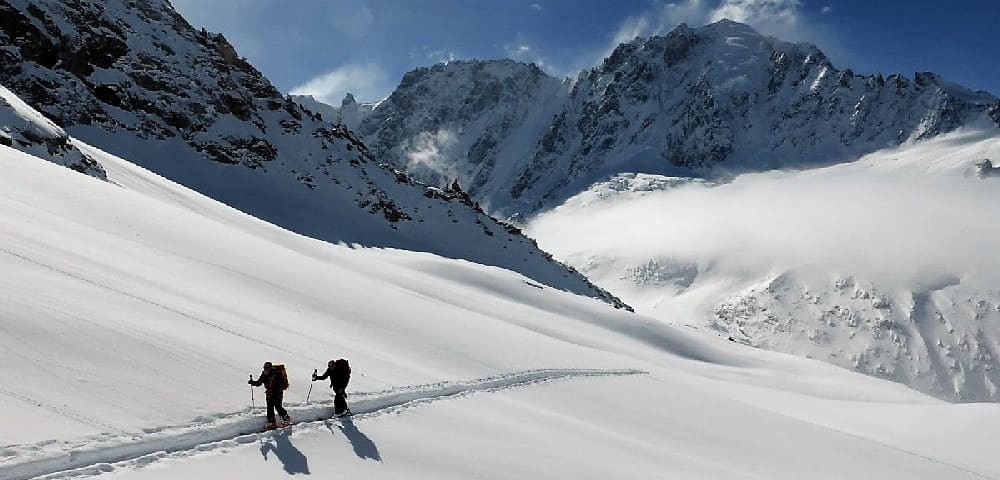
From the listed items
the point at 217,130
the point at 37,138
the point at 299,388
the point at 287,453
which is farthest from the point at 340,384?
the point at 217,130

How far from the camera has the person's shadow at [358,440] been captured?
1045 centimetres

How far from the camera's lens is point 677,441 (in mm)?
16922

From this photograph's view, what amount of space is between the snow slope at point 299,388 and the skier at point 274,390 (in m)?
0.33

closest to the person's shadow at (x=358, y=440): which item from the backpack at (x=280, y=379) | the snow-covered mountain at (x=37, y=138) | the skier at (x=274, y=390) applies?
the skier at (x=274, y=390)

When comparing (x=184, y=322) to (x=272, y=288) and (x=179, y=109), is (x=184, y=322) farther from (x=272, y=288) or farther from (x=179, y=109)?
(x=179, y=109)

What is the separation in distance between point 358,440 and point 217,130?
9215 centimetres

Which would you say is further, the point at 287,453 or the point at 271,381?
the point at 271,381

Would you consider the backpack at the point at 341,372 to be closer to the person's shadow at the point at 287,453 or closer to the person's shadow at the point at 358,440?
the person's shadow at the point at 358,440

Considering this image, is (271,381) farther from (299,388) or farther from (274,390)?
(299,388)

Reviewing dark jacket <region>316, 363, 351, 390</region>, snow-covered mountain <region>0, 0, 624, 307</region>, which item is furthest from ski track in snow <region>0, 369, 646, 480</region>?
snow-covered mountain <region>0, 0, 624, 307</region>

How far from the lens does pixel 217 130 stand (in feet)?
306

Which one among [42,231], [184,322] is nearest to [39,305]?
[184,322]

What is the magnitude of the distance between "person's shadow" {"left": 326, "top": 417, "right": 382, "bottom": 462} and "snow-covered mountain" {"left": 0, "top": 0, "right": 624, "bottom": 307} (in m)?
74.2

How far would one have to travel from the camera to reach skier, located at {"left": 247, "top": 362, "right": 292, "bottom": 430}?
34.4ft
